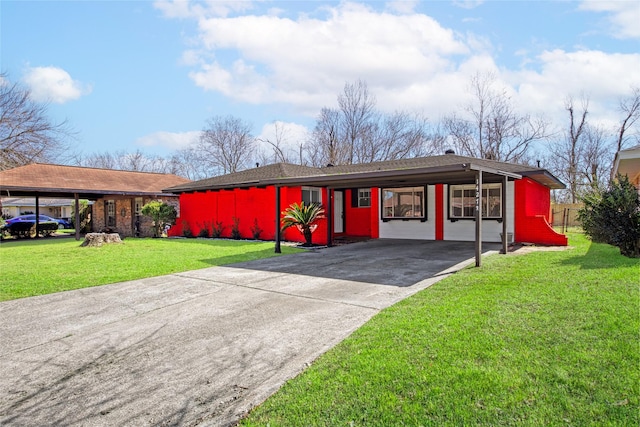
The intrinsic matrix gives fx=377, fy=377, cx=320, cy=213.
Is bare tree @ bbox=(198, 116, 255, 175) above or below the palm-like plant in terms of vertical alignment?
above

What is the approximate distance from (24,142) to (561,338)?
2695cm

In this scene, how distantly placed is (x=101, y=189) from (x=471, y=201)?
1634 centimetres

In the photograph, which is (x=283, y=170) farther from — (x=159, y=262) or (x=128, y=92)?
(x=159, y=262)

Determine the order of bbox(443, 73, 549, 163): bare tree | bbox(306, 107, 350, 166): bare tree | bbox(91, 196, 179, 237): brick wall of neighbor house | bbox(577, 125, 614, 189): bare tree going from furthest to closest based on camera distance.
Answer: bbox(306, 107, 350, 166): bare tree < bbox(577, 125, 614, 189): bare tree < bbox(443, 73, 549, 163): bare tree < bbox(91, 196, 179, 237): brick wall of neighbor house

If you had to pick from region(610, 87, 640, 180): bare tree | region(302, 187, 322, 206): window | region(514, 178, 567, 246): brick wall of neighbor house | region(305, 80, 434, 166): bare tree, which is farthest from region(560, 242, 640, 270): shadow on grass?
region(610, 87, 640, 180): bare tree

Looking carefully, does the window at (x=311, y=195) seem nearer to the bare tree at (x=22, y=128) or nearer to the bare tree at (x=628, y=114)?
the bare tree at (x=22, y=128)

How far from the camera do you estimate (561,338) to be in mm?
3387

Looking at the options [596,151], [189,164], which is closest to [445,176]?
[596,151]

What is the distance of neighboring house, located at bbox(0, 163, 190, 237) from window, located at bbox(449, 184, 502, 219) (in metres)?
14.7

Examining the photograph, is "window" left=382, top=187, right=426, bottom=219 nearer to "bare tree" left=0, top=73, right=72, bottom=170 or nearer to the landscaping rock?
the landscaping rock

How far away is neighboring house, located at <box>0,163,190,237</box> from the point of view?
A: 16938 millimetres

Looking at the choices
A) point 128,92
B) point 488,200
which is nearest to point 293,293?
point 488,200

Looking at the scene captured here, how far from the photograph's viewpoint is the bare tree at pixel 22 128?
21250 millimetres

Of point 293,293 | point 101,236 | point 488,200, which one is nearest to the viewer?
point 293,293
